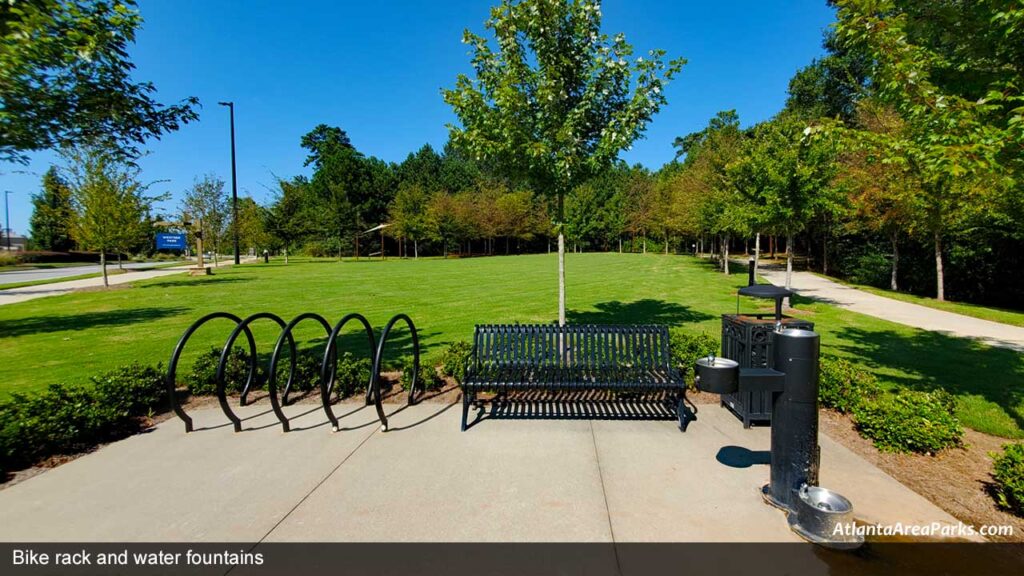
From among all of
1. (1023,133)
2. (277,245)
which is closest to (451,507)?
(1023,133)

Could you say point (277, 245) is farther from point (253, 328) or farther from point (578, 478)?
point (578, 478)

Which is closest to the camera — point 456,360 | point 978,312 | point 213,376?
point 213,376

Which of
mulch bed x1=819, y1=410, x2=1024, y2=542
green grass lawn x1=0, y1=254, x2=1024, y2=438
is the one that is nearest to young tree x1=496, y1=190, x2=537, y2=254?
green grass lawn x1=0, y1=254, x2=1024, y2=438

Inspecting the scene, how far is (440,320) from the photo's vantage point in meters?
11.8

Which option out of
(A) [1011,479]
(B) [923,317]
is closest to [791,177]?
(B) [923,317]

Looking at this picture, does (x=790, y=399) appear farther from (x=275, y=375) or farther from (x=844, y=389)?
(x=275, y=375)

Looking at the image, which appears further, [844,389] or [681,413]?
[844,389]

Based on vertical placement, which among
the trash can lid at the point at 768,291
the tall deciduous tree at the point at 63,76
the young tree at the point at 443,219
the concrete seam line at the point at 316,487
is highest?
the young tree at the point at 443,219

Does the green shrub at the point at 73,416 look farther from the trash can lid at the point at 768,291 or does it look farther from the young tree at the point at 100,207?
the young tree at the point at 100,207

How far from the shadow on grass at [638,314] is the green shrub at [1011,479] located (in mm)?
7690

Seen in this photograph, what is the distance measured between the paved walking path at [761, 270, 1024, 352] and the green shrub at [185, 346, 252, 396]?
1394 centimetres

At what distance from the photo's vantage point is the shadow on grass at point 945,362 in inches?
245

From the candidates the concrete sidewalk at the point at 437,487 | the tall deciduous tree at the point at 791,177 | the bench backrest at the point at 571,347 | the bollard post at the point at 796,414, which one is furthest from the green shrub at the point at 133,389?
the tall deciduous tree at the point at 791,177

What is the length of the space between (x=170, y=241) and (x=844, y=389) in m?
74.2
